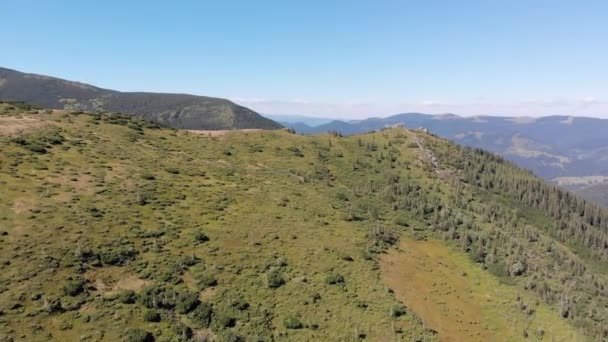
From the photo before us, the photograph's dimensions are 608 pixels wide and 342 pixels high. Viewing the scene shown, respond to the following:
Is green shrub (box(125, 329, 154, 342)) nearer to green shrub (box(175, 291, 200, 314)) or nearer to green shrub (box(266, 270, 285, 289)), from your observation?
green shrub (box(175, 291, 200, 314))

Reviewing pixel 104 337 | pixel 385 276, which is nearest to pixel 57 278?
pixel 104 337

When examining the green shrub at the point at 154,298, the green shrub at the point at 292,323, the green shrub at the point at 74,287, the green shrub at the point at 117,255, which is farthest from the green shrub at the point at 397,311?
the green shrub at the point at 74,287

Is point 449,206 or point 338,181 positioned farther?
point 338,181

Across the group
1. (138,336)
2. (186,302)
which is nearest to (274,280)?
(186,302)

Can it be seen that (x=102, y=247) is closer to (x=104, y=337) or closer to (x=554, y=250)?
(x=104, y=337)

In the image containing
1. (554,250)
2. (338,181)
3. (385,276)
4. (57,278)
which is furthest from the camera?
(338,181)

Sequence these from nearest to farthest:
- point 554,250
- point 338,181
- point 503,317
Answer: point 503,317
point 554,250
point 338,181

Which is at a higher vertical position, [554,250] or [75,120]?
Answer: [75,120]

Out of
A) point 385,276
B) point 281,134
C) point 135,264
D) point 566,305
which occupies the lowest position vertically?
point 566,305

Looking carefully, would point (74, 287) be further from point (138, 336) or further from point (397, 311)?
point (397, 311)
